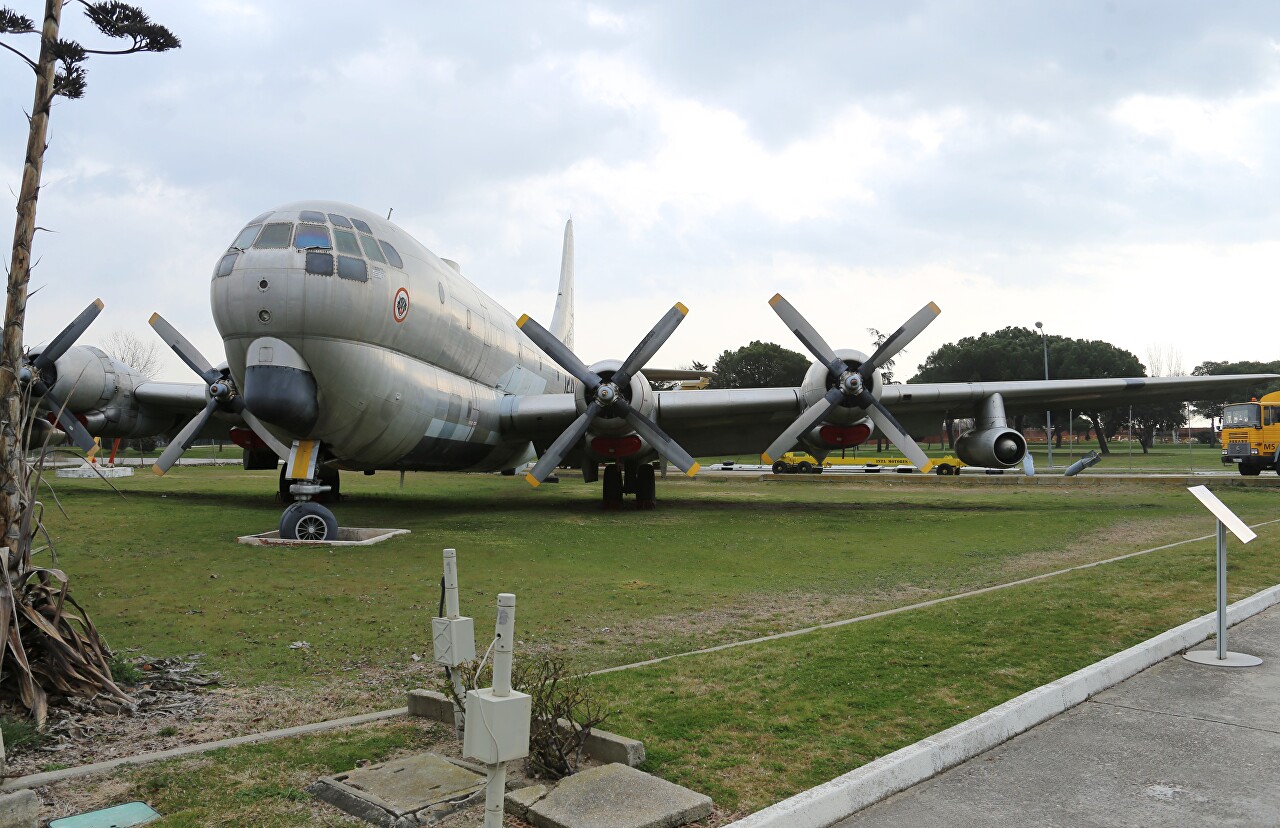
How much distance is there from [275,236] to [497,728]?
42.3ft

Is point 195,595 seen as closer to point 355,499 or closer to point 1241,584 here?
point 1241,584

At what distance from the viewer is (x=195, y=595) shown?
30.7 ft

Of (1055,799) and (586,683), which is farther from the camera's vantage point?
(586,683)

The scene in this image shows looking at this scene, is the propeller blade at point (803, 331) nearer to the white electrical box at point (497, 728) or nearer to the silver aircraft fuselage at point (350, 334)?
the silver aircraft fuselage at point (350, 334)

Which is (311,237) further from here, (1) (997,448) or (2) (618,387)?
(1) (997,448)

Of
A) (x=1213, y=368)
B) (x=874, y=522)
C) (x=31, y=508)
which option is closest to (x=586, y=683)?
(x=31, y=508)

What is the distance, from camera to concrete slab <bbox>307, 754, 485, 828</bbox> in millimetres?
3723

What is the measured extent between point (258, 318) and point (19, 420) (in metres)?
8.50

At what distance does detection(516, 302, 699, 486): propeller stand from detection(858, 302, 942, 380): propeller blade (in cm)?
454

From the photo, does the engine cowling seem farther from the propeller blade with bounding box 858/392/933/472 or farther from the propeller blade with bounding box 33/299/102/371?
the propeller blade with bounding box 33/299/102/371

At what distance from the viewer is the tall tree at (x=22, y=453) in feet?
17.3

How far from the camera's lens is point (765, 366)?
82.0m

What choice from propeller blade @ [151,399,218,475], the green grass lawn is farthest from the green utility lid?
propeller blade @ [151,399,218,475]

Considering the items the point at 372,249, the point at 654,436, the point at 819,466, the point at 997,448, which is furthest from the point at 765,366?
the point at 372,249
